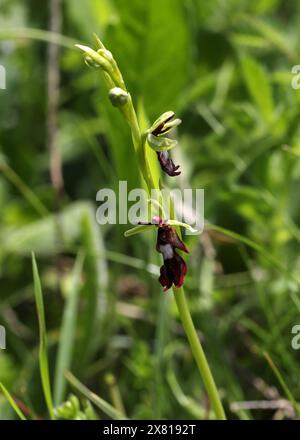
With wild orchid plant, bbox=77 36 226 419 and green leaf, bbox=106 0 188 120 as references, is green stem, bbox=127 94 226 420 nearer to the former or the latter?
wild orchid plant, bbox=77 36 226 419

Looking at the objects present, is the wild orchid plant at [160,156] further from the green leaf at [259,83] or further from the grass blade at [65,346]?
the green leaf at [259,83]

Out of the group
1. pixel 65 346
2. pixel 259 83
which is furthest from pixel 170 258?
pixel 259 83

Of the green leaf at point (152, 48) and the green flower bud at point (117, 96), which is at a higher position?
the green leaf at point (152, 48)

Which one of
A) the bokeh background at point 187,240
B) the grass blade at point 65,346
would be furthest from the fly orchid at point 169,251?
the grass blade at point 65,346

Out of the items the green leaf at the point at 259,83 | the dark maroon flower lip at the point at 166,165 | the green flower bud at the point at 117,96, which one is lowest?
the dark maroon flower lip at the point at 166,165

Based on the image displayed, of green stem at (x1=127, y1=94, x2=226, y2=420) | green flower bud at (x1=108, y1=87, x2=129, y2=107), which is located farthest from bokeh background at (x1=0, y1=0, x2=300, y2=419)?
green flower bud at (x1=108, y1=87, x2=129, y2=107)
